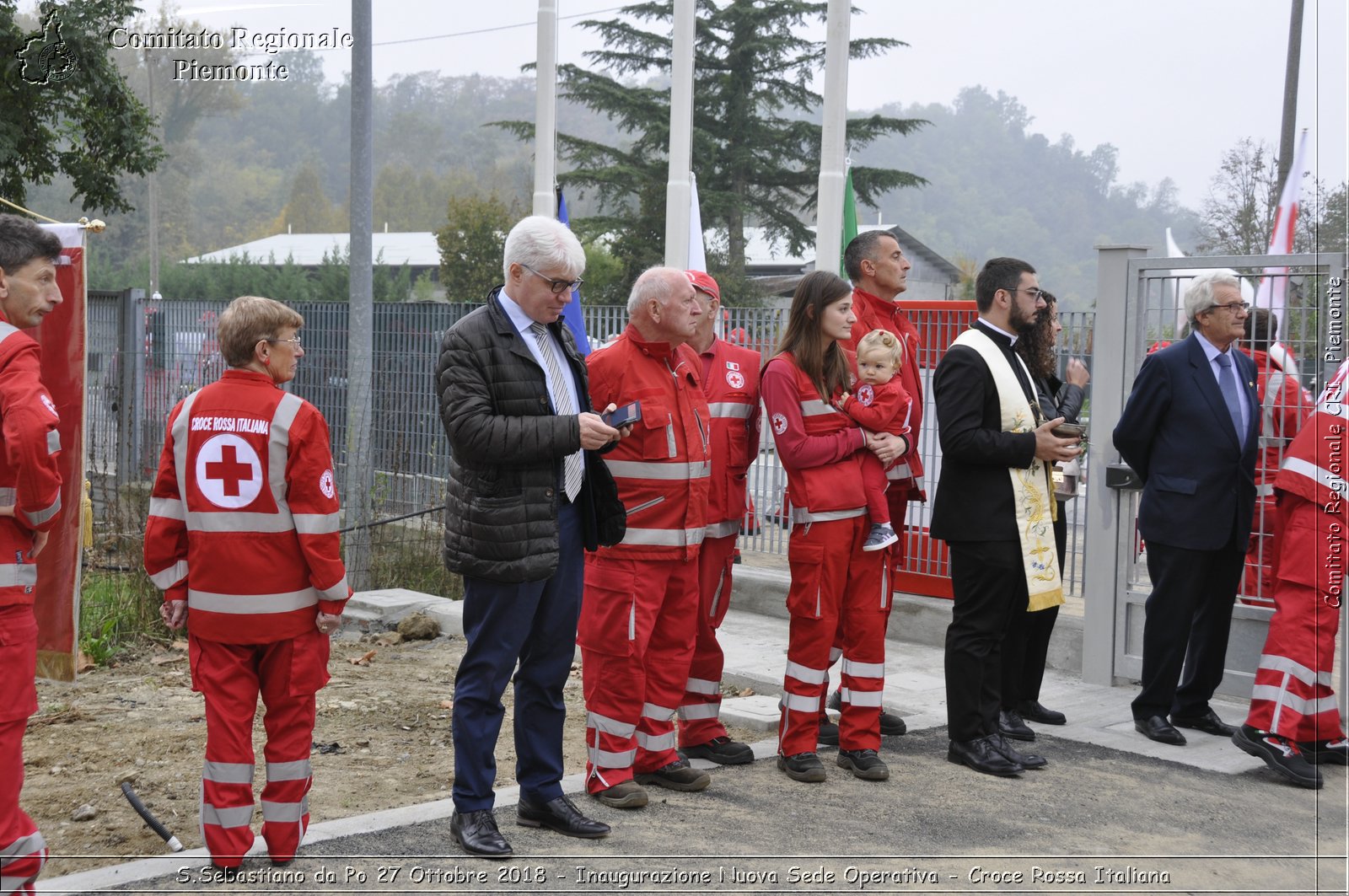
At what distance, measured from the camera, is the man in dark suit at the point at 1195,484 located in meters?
6.57

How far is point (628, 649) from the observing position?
5266 mm

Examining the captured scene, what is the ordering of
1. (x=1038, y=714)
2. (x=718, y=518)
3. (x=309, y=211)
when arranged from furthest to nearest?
(x=309, y=211) → (x=1038, y=714) → (x=718, y=518)

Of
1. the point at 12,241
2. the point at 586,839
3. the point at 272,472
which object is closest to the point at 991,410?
the point at 586,839

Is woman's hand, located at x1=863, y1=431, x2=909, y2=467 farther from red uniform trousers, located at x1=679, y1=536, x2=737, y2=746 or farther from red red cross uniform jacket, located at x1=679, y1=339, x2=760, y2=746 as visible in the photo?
red uniform trousers, located at x1=679, y1=536, x2=737, y2=746

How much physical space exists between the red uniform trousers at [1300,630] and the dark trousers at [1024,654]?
39.6 inches

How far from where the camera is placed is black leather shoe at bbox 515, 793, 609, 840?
4875mm

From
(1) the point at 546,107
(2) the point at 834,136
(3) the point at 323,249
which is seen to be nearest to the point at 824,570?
(2) the point at 834,136

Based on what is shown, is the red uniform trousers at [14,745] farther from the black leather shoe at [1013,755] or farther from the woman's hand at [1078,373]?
the woman's hand at [1078,373]

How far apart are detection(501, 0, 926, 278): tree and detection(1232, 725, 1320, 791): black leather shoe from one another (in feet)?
128

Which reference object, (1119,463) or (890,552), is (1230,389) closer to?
(1119,463)

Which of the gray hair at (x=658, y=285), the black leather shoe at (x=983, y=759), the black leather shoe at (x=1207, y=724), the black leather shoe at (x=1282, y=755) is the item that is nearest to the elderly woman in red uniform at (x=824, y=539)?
the black leather shoe at (x=983, y=759)

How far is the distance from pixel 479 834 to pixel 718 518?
6.32 feet

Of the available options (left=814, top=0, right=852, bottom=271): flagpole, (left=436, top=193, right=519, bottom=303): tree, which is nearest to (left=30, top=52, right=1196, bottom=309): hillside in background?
(left=436, top=193, right=519, bottom=303): tree

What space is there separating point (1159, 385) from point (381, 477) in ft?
24.5
